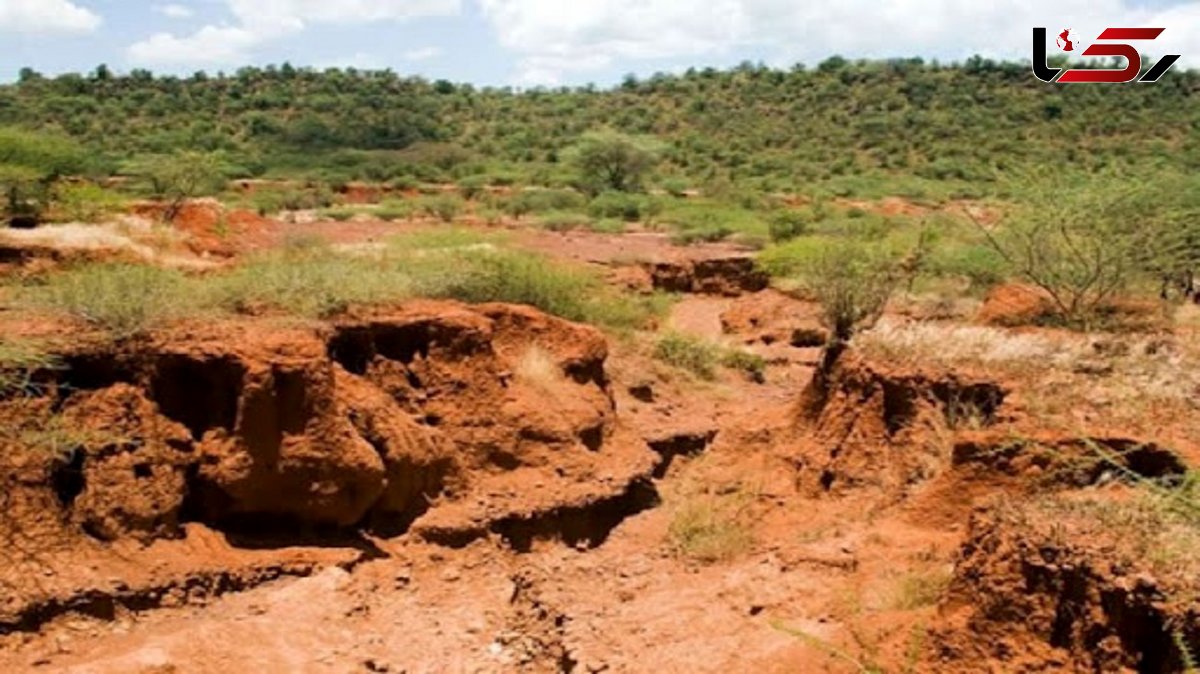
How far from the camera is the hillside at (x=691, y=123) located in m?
43.2

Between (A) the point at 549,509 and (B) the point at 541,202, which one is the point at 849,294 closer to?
(A) the point at 549,509

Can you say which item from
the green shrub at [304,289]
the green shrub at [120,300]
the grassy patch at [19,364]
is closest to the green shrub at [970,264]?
the green shrub at [304,289]

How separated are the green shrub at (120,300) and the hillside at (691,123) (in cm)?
2713

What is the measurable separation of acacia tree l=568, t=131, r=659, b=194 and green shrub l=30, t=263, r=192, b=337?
30.8m

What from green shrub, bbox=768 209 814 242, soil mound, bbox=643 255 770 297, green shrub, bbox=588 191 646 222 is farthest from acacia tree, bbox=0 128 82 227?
green shrub, bbox=588 191 646 222

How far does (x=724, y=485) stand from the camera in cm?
1119

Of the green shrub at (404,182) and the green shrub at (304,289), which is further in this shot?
the green shrub at (404,182)

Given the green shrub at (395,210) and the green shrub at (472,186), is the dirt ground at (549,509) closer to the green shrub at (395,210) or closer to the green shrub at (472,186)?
the green shrub at (395,210)

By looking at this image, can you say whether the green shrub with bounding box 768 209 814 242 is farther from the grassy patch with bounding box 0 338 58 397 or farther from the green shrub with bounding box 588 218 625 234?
the grassy patch with bounding box 0 338 58 397

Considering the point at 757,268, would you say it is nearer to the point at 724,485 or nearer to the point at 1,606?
the point at 724,485

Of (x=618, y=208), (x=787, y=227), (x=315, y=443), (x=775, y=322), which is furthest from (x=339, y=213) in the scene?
(x=315, y=443)

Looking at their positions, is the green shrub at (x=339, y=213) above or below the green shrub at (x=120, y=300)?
below

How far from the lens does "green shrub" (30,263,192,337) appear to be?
8883 millimetres

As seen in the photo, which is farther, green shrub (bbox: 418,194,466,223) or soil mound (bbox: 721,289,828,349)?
green shrub (bbox: 418,194,466,223)
